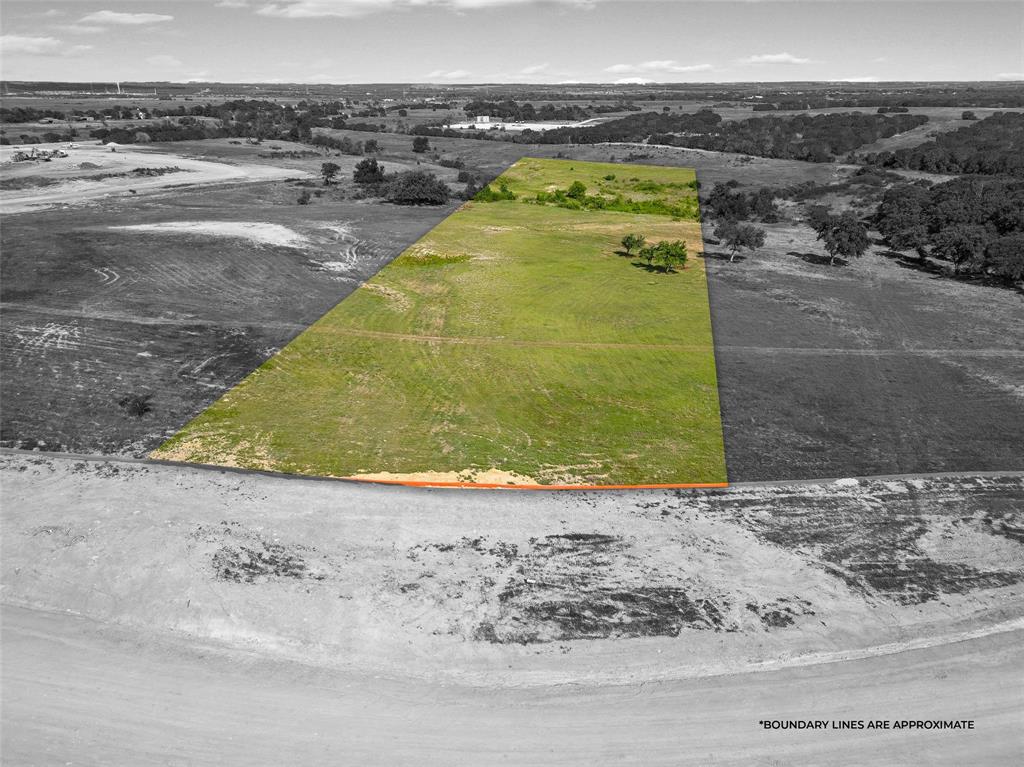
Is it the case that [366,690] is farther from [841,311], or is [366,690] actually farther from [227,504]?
[841,311]

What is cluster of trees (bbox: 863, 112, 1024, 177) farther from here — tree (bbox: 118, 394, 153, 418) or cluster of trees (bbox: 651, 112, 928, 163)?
tree (bbox: 118, 394, 153, 418)

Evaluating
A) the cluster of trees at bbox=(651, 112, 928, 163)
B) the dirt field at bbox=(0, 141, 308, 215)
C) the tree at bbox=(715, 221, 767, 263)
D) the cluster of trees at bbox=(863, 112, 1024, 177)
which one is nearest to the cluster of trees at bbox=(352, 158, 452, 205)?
the dirt field at bbox=(0, 141, 308, 215)

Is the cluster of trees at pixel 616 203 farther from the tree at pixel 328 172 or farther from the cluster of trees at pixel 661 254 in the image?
the tree at pixel 328 172

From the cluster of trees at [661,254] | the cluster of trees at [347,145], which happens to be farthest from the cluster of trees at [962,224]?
the cluster of trees at [347,145]

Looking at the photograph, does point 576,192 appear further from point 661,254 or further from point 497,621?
point 497,621

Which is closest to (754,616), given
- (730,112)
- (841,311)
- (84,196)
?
(841,311)
